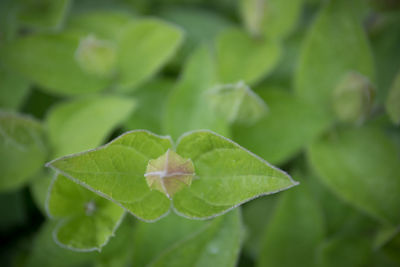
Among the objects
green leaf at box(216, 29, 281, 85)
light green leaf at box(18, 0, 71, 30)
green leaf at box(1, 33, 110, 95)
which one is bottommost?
green leaf at box(1, 33, 110, 95)

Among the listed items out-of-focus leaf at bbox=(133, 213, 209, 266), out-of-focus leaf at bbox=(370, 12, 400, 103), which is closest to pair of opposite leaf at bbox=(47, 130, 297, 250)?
out-of-focus leaf at bbox=(133, 213, 209, 266)

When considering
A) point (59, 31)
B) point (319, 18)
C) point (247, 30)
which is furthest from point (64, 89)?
point (319, 18)

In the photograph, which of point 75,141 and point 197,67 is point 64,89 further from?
point 197,67

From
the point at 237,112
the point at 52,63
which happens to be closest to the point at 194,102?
the point at 237,112

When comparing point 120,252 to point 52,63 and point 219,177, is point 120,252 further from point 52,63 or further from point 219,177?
point 52,63

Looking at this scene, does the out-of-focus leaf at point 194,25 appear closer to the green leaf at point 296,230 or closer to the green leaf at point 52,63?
the green leaf at point 52,63

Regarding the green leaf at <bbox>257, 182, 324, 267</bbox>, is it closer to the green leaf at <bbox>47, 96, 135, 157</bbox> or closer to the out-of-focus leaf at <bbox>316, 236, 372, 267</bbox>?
the out-of-focus leaf at <bbox>316, 236, 372, 267</bbox>
